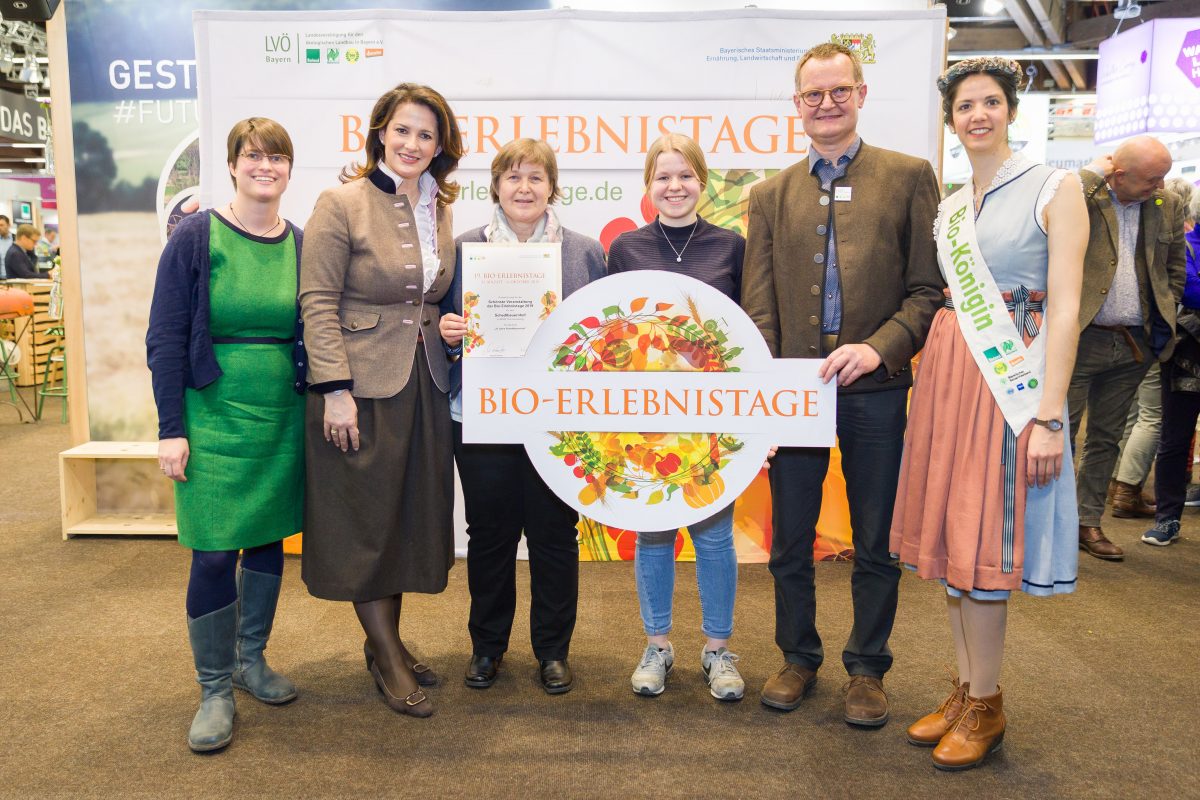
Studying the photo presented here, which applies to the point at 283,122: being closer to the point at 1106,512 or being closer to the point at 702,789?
the point at 702,789

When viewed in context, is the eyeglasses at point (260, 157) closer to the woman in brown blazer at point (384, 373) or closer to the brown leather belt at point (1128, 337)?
the woman in brown blazer at point (384, 373)

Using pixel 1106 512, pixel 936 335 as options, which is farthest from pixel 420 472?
pixel 1106 512

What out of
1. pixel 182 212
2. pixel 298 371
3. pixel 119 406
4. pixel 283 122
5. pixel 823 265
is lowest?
pixel 119 406

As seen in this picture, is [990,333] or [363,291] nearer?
[990,333]

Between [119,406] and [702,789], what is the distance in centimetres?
318

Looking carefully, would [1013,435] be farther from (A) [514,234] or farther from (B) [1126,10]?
(B) [1126,10]

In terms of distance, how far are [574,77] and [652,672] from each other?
2.14 metres

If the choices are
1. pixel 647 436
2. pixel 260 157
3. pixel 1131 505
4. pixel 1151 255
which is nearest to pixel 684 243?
pixel 647 436

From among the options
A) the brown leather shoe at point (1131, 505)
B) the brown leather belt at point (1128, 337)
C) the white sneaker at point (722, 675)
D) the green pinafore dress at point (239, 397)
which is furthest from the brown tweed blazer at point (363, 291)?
the brown leather shoe at point (1131, 505)

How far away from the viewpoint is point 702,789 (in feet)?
6.45

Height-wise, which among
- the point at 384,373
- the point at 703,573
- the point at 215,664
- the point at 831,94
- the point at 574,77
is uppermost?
the point at 574,77

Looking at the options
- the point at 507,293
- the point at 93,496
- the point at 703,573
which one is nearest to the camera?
the point at 507,293

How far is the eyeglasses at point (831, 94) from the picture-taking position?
208 cm

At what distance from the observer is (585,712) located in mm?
2328
